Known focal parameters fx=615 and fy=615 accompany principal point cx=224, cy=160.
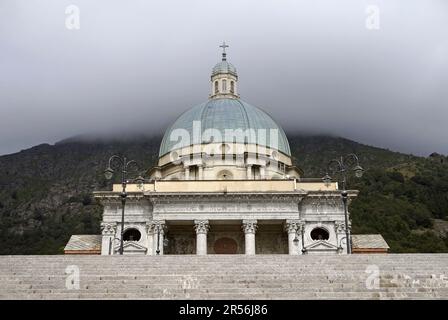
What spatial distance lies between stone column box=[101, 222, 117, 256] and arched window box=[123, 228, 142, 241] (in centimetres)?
129

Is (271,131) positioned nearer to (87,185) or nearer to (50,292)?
(50,292)

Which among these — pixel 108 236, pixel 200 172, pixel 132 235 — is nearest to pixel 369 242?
pixel 200 172

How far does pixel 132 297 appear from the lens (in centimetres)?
2011

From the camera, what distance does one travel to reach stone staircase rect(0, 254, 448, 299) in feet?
66.9

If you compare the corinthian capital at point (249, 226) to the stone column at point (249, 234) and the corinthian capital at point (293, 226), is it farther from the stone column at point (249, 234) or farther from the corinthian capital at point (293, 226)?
the corinthian capital at point (293, 226)

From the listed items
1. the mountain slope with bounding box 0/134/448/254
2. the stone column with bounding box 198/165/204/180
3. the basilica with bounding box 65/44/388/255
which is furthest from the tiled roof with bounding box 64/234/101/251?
the mountain slope with bounding box 0/134/448/254

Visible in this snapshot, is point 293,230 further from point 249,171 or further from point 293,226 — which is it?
point 249,171

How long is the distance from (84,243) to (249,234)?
1188 cm

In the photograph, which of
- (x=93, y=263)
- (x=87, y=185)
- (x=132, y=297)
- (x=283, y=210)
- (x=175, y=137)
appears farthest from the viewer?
(x=87, y=185)

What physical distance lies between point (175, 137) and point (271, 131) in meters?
8.11

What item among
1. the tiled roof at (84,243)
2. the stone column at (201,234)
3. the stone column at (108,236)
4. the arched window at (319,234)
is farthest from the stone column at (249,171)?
the tiled roof at (84,243)

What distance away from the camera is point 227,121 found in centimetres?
5059

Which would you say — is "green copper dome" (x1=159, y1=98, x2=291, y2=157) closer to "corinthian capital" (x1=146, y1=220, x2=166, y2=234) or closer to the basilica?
the basilica
